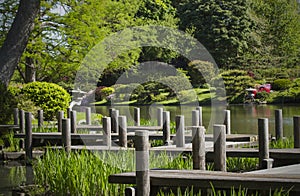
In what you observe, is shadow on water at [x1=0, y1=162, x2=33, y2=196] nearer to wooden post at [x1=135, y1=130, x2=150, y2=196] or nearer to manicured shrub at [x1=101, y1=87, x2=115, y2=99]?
wooden post at [x1=135, y1=130, x2=150, y2=196]

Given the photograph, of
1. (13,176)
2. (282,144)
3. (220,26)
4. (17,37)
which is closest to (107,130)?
(13,176)

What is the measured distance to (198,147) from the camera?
30.2 ft

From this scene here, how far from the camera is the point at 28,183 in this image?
42.1ft

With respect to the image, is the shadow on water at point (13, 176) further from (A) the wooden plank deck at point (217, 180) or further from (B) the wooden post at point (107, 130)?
(A) the wooden plank deck at point (217, 180)

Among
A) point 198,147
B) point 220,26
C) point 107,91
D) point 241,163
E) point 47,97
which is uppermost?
point 220,26

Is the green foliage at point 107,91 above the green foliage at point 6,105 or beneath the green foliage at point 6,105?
above

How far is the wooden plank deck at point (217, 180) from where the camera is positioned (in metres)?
7.62

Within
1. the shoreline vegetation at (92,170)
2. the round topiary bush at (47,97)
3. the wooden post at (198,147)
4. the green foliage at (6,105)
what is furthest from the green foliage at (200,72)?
the wooden post at (198,147)

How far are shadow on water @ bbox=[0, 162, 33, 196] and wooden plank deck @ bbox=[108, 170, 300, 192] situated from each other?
175 inches

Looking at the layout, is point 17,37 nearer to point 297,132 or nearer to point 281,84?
point 297,132

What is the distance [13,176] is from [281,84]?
34.6m

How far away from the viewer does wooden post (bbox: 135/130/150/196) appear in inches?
312

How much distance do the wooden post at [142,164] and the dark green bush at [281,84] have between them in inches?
1542

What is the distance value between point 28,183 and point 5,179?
3.59 feet
